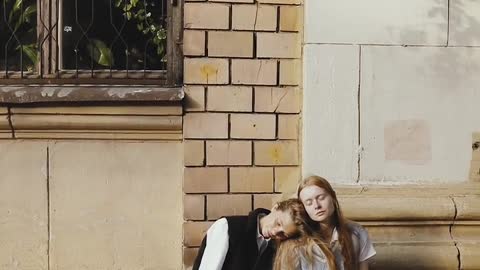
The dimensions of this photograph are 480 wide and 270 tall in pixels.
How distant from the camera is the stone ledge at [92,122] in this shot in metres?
5.01

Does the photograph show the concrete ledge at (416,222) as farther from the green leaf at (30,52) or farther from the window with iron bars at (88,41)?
the green leaf at (30,52)

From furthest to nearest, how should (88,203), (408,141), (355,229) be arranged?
(88,203) → (408,141) → (355,229)

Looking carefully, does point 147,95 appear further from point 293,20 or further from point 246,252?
point 246,252

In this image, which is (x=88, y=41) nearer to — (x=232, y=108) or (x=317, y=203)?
(x=232, y=108)

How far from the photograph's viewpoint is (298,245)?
3867 mm

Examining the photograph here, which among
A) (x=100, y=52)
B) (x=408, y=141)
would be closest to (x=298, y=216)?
(x=408, y=141)

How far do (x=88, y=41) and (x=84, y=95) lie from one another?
0.43 meters

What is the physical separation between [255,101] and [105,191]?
3.24 feet

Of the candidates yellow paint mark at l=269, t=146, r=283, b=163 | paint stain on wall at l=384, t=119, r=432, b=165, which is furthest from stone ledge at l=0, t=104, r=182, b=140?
paint stain on wall at l=384, t=119, r=432, b=165

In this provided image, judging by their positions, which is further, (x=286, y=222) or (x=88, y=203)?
(x=88, y=203)

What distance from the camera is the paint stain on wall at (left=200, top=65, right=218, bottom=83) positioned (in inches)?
197

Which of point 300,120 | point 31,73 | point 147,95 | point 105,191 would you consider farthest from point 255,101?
point 31,73

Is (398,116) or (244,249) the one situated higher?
(398,116)

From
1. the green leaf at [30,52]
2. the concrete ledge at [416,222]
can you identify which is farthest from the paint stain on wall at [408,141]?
the green leaf at [30,52]
